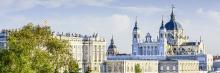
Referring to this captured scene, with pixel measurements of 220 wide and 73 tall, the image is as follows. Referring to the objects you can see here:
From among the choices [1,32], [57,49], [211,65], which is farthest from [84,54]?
[57,49]

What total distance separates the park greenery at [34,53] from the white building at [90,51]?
54219 millimetres

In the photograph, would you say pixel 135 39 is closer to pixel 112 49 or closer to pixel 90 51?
pixel 112 49

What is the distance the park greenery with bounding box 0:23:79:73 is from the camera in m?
38.4

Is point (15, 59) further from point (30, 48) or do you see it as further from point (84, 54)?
point (84, 54)

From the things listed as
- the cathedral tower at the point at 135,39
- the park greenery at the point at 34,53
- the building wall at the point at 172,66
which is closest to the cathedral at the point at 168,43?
the cathedral tower at the point at 135,39

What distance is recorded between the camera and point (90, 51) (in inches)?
3947

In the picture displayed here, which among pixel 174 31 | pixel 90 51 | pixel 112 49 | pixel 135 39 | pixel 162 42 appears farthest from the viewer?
pixel 112 49

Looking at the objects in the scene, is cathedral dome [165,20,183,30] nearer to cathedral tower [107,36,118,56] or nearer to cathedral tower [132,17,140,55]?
cathedral tower [132,17,140,55]

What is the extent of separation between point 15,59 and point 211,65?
307 feet

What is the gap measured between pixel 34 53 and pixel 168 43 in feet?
288

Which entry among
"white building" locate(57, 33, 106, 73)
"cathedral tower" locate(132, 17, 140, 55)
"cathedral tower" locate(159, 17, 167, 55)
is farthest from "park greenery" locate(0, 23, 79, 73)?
"cathedral tower" locate(132, 17, 140, 55)

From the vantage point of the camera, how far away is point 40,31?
41000 mm

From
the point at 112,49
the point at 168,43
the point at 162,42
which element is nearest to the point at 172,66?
the point at 162,42

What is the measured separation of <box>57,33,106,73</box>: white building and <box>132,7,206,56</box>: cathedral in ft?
71.9
